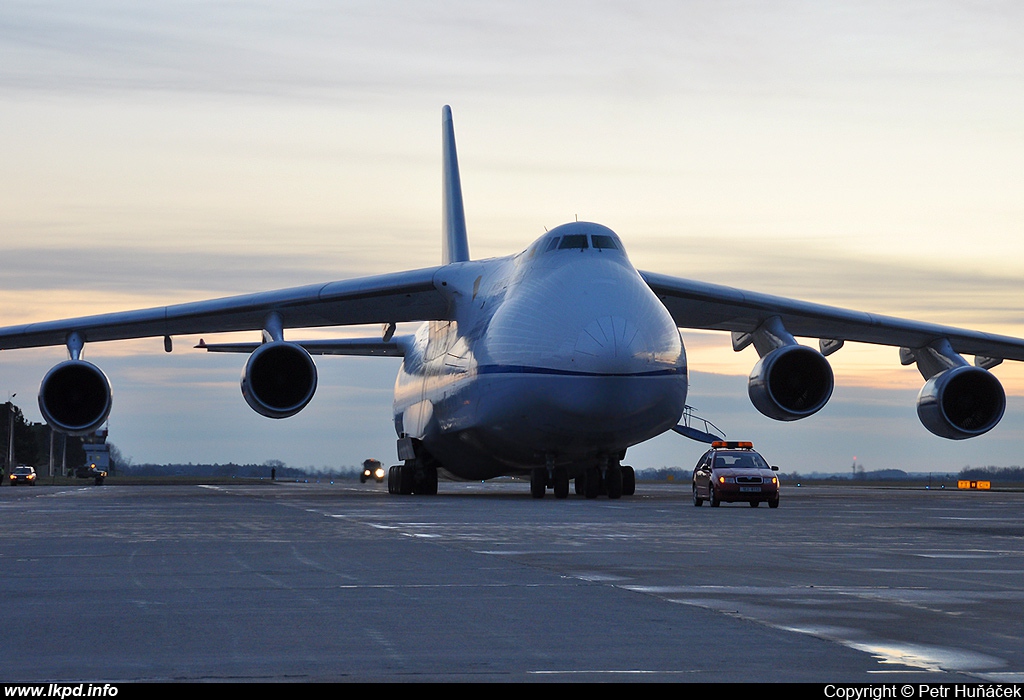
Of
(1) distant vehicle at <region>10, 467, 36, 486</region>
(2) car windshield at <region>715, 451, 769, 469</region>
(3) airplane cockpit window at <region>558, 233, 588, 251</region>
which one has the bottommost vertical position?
(1) distant vehicle at <region>10, 467, 36, 486</region>

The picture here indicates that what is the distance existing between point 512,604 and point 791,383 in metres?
21.8

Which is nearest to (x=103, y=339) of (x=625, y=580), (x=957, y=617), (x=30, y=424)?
(x=625, y=580)

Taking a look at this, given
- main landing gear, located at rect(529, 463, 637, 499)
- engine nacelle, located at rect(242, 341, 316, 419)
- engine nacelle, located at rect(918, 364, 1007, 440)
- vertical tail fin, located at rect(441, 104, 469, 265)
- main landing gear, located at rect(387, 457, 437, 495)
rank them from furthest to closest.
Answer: vertical tail fin, located at rect(441, 104, 469, 265), main landing gear, located at rect(387, 457, 437, 495), engine nacelle, located at rect(918, 364, 1007, 440), engine nacelle, located at rect(242, 341, 316, 419), main landing gear, located at rect(529, 463, 637, 499)

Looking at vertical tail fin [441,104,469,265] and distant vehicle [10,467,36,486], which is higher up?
vertical tail fin [441,104,469,265]

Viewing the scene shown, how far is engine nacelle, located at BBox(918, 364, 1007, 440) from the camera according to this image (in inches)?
1172

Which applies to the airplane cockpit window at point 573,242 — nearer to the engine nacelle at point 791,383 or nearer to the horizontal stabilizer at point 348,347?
the engine nacelle at point 791,383

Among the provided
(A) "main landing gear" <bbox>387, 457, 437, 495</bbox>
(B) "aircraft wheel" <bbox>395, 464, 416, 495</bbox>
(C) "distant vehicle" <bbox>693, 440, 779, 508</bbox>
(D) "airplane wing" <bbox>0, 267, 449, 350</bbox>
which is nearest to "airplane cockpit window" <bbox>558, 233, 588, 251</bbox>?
(D) "airplane wing" <bbox>0, 267, 449, 350</bbox>

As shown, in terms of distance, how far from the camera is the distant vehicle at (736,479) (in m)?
25.5

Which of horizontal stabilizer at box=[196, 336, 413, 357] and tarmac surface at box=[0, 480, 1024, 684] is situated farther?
horizontal stabilizer at box=[196, 336, 413, 357]

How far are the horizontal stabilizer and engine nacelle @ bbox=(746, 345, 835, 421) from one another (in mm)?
11558

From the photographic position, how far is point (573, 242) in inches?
1083

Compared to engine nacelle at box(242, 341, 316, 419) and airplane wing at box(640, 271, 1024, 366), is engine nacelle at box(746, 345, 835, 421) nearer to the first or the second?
airplane wing at box(640, 271, 1024, 366)

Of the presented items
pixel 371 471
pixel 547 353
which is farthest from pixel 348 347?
pixel 371 471

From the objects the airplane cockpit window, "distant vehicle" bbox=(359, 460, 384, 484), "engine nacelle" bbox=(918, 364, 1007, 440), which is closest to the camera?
the airplane cockpit window
